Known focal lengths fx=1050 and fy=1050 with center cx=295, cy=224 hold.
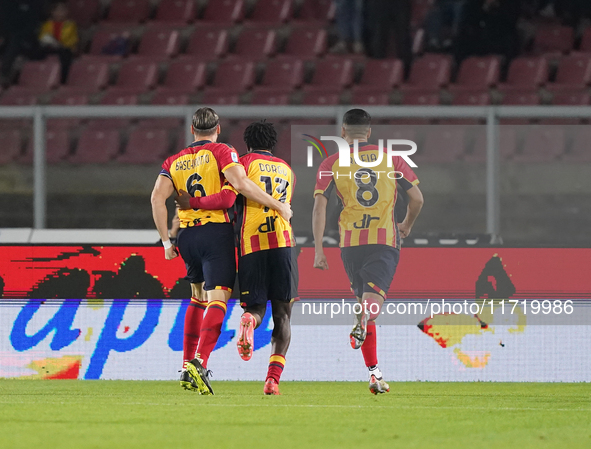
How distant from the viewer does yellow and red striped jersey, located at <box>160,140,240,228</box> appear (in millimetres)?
6305

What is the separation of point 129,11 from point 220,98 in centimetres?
324

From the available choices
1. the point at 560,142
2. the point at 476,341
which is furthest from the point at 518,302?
the point at 560,142

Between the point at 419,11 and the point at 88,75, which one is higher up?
the point at 419,11

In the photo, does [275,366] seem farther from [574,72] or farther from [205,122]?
[574,72]

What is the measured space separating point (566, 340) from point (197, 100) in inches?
233

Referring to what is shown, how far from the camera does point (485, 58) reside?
12.7m

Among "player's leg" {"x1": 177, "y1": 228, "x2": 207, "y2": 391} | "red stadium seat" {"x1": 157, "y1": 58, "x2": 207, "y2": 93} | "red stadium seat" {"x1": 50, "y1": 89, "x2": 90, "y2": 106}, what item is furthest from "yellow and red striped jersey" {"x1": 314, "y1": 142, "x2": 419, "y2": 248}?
"red stadium seat" {"x1": 157, "y1": 58, "x2": 207, "y2": 93}

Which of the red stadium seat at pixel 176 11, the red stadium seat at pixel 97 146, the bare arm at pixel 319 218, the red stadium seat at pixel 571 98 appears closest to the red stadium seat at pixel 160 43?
the red stadium seat at pixel 176 11

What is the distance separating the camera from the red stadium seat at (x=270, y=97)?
1197 cm

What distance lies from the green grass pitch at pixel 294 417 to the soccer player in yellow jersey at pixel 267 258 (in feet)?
1.25

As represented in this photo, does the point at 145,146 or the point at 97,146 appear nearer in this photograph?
the point at 145,146

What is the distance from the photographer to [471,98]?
1202 centimetres

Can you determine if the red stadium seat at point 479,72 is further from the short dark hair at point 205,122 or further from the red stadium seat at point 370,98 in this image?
the short dark hair at point 205,122

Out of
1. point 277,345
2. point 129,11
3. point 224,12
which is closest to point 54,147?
point 277,345
